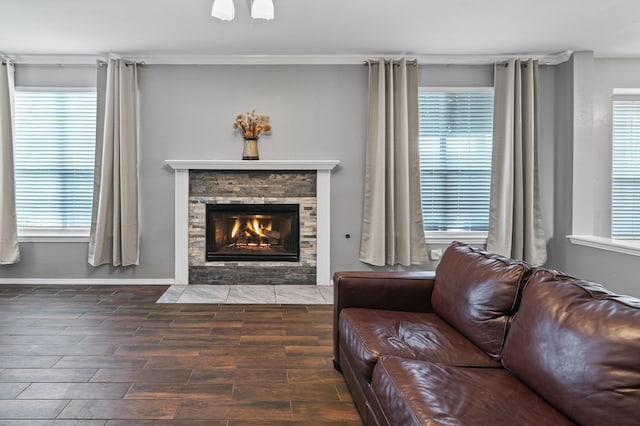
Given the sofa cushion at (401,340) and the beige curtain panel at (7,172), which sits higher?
the beige curtain panel at (7,172)

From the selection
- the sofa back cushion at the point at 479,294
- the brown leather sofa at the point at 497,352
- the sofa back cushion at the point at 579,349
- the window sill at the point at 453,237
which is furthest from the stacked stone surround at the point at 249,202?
the sofa back cushion at the point at 579,349

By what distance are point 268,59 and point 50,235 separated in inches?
125

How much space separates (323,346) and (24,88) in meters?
4.42

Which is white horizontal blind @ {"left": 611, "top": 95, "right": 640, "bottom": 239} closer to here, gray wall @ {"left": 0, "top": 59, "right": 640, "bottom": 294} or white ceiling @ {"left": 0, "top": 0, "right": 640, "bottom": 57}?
gray wall @ {"left": 0, "top": 59, "right": 640, "bottom": 294}

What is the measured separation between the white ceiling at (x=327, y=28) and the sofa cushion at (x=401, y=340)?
253 cm

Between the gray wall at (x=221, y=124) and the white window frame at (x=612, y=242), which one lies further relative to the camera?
the gray wall at (x=221, y=124)

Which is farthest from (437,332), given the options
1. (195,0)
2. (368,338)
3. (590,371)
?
(195,0)

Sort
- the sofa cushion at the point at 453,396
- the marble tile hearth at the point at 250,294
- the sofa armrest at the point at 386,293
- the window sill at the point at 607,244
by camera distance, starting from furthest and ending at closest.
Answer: the marble tile hearth at the point at 250,294
the window sill at the point at 607,244
the sofa armrest at the point at 386,293
the sofa cushion at the point at 453,396

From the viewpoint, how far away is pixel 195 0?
3303mm

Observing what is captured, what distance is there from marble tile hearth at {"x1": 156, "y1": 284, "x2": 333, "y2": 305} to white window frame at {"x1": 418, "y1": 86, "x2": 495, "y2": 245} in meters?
1.34

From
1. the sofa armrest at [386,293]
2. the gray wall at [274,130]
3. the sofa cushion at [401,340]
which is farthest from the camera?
the gray wall at [274,130]

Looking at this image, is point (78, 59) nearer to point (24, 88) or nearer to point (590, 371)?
point (24, 88)

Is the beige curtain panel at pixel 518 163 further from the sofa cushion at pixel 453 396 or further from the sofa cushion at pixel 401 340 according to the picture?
the sofa cushion at pixel 453 396

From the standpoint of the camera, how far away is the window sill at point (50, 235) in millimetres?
4625
